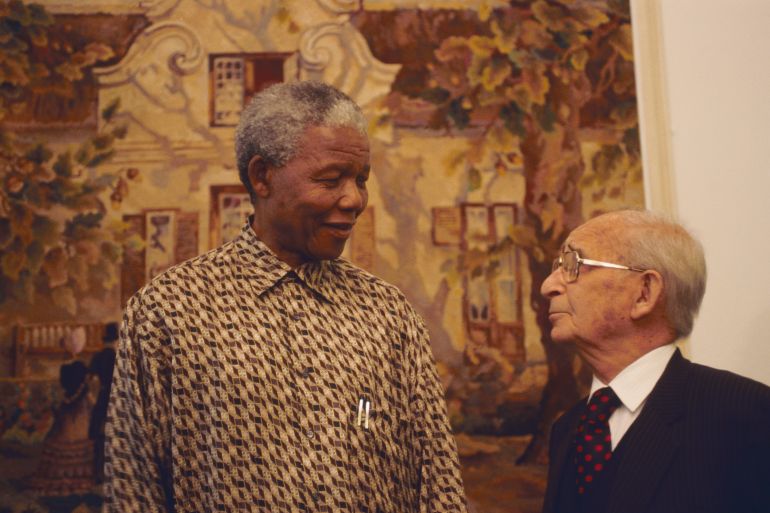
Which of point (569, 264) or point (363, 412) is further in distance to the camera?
point (569, 264)

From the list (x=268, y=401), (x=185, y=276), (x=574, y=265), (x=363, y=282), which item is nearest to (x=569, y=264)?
(x=574, y=265)

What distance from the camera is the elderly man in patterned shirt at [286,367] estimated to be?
6.37 ft

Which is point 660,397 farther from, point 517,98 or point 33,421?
point 33,421

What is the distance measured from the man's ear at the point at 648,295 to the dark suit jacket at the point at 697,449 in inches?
7.6

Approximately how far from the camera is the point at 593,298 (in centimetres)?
235

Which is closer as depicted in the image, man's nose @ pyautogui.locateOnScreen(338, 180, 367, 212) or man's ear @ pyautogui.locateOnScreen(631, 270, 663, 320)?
man's nose @ pyautogui.locateOnScreen(338, 180, 367, 212)

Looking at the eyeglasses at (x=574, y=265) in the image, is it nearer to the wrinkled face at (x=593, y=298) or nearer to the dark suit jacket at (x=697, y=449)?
the wrinkled face at (x=593, y=298)

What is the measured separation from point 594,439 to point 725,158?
1.88 m

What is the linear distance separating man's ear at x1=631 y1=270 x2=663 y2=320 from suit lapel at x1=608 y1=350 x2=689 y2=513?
0.19 m

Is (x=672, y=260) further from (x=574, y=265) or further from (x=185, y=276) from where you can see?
(x=185, y=276)

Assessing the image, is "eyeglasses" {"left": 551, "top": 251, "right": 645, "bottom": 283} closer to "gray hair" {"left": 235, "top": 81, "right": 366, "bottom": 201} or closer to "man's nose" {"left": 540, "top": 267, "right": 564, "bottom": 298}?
"man's nose" {"left": 540, "top": 267, "right": 564, "bottom": 298}

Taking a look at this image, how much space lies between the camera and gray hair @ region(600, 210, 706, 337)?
7.52ft

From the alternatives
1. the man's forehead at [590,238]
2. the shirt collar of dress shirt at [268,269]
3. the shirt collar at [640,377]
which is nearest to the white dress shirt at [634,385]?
the shirt collar at [640,377]

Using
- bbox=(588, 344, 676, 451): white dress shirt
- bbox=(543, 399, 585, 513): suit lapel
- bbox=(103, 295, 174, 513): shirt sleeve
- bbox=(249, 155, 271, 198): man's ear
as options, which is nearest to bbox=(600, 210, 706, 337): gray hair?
bbox=(588, 344, 676, 451): white dress shirt
